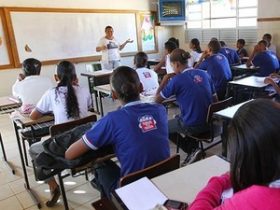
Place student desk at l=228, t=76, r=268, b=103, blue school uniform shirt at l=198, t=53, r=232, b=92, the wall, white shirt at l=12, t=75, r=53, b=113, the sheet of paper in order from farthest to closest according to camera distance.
Result: the wall
blue school uniform shirt at l=198, t=53, r=232, b=92
student desk at l=228, t=76, r=268, b=103
white shirt at l=12, t=75, r=53, b=113
the sheet of paper

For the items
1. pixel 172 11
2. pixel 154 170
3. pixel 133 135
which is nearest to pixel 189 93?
pixel 133 135

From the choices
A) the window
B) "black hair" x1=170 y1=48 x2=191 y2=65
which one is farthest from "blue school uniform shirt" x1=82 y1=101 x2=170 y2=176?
the window

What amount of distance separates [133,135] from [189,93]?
125 centimetres

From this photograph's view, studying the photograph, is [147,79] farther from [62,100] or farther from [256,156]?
[256,156]

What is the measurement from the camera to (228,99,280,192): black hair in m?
0.73

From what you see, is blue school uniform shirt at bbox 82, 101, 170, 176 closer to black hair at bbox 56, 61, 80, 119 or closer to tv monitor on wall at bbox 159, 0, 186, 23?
black hair at bbox 56, 61, 80, 119

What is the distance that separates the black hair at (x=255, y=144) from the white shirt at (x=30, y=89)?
2323mm

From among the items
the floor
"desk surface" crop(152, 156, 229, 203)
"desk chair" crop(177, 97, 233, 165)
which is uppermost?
"desk surface" crop(152, 156, 229, 203)

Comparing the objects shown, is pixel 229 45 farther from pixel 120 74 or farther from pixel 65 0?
pixel 120 74

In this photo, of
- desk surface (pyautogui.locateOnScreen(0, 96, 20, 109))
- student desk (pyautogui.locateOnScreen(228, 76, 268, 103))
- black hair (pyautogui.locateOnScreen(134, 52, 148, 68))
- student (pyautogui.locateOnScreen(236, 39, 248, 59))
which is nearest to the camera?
desk surface (pyautogui.locateOnScreen(0, 96, 20, 109))

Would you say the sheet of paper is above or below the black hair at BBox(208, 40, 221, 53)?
below

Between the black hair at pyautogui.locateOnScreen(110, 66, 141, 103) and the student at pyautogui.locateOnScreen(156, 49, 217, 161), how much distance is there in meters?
1.03

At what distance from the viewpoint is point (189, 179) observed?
1.31 meters

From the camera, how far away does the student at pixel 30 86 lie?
2.75 metres
